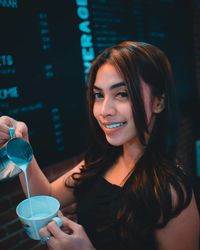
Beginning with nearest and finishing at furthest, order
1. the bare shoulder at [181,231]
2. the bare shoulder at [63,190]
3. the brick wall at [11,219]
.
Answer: the bare shoulder at [181,231], the bare shoulder at [63,190], the brick wall at [11,219]

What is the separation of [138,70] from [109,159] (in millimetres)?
504

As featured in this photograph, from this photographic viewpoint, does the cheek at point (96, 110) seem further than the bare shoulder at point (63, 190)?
No

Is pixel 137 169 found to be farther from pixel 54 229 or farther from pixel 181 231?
pixel 54 229

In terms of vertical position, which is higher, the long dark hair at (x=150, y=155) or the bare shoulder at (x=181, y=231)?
the long dark hair at (x=150, y=155)

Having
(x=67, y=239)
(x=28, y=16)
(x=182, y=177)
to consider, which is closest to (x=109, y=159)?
(x=182, y=177)

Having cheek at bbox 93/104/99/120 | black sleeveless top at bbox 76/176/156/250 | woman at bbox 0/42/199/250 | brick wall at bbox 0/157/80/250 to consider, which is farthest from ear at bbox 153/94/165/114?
brick wall at bbox 0/157/80/250

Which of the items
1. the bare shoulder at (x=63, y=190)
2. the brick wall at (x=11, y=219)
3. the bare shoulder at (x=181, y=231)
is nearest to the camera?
the bare shoulder at (x=181, y=231)

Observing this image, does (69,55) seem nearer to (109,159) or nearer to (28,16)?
(28,16)

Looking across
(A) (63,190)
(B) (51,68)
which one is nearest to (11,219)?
(A) (63,190)

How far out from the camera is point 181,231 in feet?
3.23

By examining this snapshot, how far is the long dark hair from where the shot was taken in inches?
40.2

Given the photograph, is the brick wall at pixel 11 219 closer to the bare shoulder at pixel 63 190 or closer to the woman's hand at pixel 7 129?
the bare shoulder at pixel 63 190

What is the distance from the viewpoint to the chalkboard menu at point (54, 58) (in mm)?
1383

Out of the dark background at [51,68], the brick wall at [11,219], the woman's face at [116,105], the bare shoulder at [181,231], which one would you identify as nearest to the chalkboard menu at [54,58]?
the dark background at [51,68]
